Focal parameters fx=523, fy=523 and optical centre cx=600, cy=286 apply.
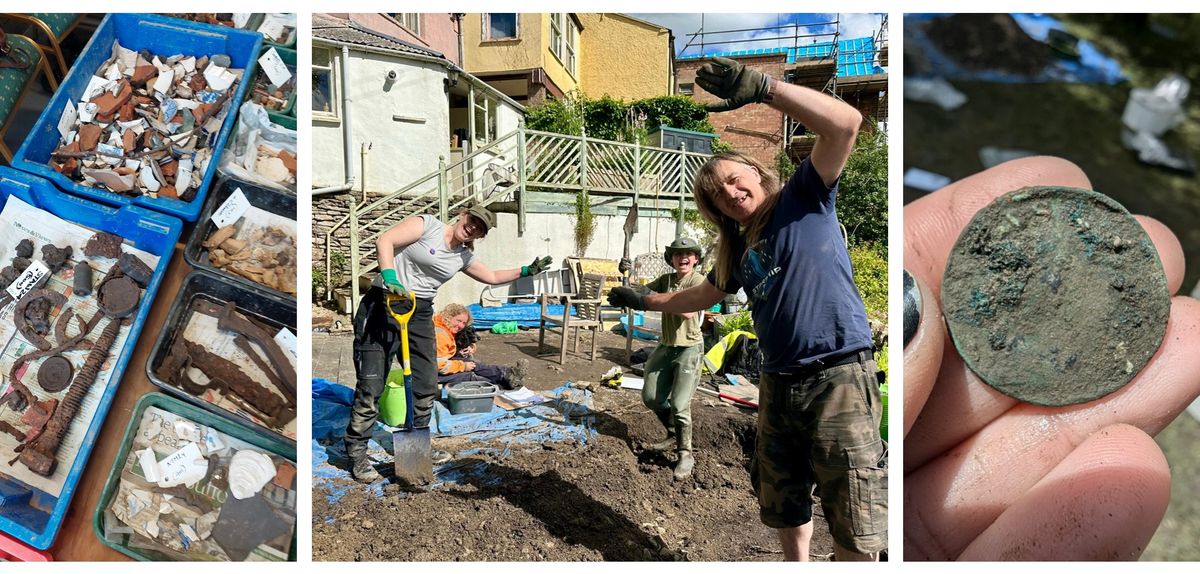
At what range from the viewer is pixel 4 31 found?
138 centimetres

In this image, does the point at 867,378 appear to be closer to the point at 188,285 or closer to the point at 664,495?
the point at 664,495

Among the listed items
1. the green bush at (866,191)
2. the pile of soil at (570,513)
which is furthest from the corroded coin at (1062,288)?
the pile of soil at (570,513)

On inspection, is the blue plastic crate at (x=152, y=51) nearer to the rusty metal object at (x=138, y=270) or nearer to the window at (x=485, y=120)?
the rusty metal object at (x=138, y=270)

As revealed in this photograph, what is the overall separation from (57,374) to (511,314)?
12.4ft

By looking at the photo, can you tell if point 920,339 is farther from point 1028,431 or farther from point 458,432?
point 458,432

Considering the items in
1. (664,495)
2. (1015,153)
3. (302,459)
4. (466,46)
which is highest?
(466,46)

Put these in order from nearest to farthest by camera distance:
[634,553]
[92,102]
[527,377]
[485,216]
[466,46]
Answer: [92,102] → [634,553] → [485,216] → [527,377] → [466,46]

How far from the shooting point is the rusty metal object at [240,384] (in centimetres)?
132

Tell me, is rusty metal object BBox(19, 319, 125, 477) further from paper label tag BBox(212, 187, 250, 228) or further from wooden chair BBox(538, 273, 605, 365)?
wooden chair BBox(538, 273, 605, 365)

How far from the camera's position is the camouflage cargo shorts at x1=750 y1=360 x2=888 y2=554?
3.78ft

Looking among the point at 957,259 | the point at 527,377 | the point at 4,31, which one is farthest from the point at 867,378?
the point at 527,377

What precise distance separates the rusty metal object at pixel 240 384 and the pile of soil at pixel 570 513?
2.30 feet

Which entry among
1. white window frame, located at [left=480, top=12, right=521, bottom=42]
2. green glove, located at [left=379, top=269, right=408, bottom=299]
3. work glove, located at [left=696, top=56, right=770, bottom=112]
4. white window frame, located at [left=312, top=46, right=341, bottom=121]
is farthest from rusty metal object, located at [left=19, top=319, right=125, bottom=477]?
white window frame, located at [left=312, top=46, right=341, bottom=121]

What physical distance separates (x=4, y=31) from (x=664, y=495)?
263cm
